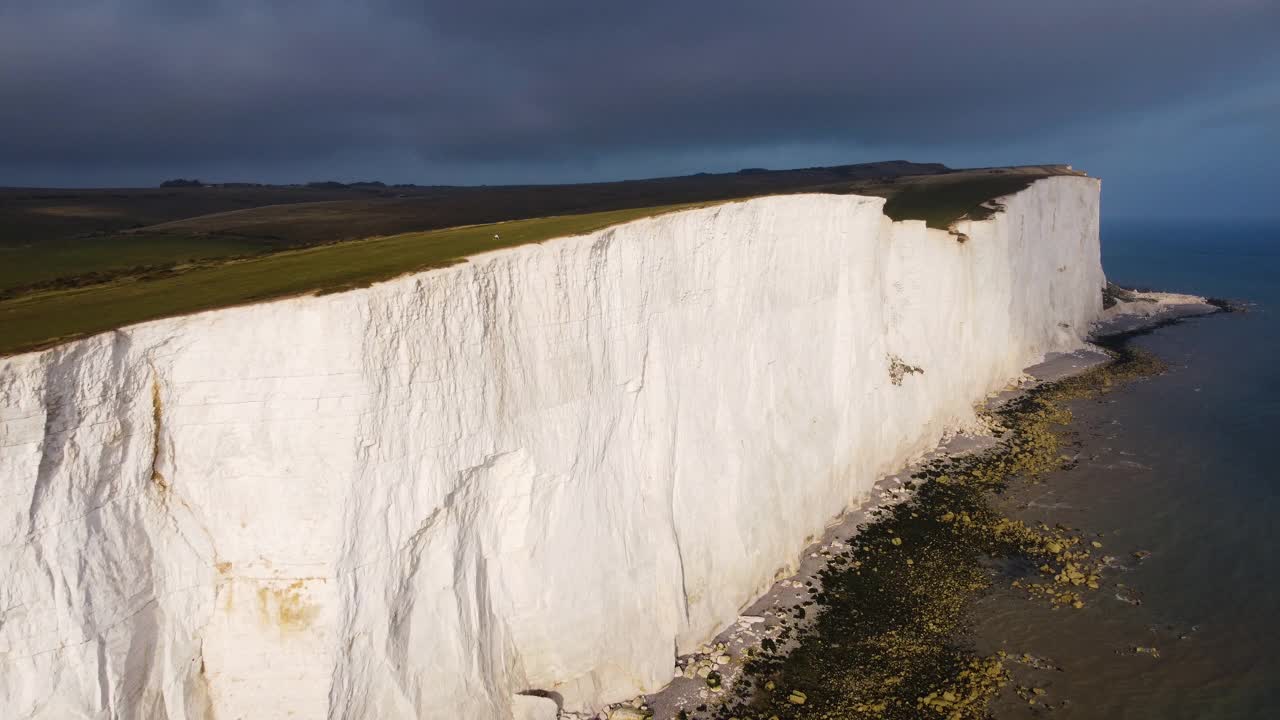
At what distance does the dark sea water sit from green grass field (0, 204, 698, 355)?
12507 millimetres

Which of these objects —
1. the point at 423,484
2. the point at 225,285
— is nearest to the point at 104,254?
the point at 225,285

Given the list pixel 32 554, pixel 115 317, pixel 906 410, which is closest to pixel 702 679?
pixel 32 554

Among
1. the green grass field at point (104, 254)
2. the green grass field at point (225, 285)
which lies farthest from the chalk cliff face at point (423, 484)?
the green grass field at point (104, 254)

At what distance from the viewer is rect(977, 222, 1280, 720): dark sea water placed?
1221cm

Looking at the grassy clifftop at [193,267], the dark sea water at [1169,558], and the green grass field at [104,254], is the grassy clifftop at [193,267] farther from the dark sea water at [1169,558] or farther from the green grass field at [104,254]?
the dark sea water at [1169,558]

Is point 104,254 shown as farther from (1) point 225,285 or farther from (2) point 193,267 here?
(1) point 225,285

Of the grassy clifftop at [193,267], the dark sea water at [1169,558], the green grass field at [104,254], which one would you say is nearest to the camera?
the grassy clifftop at [193,267]

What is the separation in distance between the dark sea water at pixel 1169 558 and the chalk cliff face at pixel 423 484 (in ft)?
19.3

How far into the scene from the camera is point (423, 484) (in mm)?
9203

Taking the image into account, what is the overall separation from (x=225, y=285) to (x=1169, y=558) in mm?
21184

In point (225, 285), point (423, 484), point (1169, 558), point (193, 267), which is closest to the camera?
point (423, 484)

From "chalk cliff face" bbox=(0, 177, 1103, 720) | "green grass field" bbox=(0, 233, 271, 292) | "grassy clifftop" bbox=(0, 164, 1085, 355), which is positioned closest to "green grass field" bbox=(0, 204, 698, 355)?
"grassy clifftop" bbox=(0, 164, 1085, 355)

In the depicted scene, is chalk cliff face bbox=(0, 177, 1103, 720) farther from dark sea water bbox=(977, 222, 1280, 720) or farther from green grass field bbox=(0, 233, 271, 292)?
green grass field bbox=(0, 233, 271, 292)

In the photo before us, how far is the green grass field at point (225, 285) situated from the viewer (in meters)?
7.65
